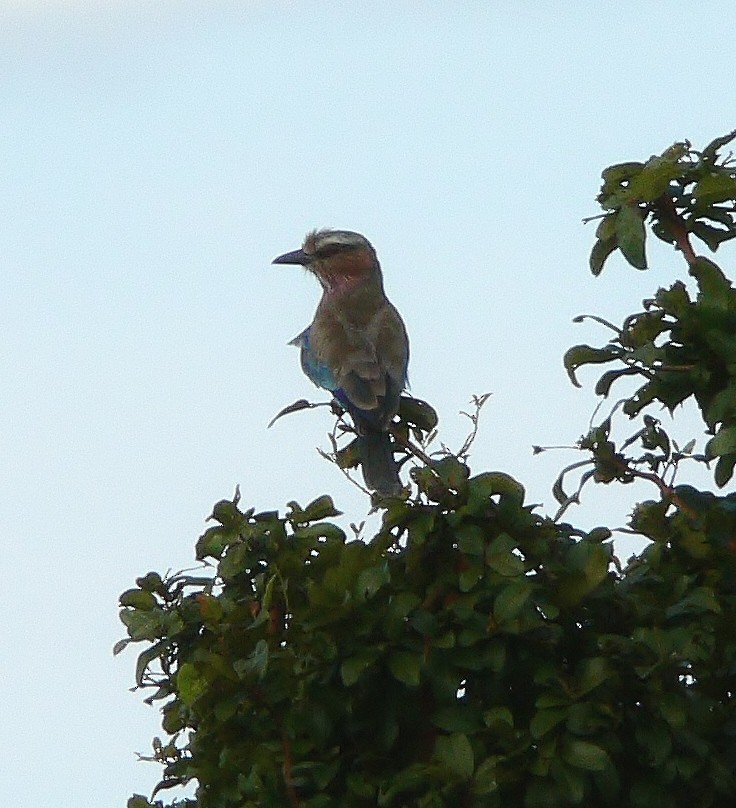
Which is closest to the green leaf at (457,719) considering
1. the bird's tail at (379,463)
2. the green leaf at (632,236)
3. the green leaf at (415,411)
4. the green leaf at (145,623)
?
the green leaf at (145,623)

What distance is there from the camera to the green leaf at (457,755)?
126 inches

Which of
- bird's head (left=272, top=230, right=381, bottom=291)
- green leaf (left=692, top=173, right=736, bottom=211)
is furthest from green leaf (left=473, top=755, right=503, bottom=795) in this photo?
bird's head (left=272, top=230, right=381, bottom=291)

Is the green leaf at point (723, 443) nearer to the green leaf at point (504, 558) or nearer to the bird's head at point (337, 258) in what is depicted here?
the green leaf at point (504, 558)

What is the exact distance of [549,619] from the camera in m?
3.42

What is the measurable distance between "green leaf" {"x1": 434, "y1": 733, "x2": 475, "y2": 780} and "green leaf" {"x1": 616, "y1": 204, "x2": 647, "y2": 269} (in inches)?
51.9

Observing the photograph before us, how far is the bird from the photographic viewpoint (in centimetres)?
629

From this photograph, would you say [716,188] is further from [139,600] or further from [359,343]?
[359,343]

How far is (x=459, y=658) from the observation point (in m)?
3.37

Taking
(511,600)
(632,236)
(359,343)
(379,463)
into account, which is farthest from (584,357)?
(359,343)

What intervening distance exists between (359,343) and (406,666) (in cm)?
417

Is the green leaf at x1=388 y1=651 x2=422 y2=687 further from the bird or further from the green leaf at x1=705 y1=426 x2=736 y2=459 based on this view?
the bird

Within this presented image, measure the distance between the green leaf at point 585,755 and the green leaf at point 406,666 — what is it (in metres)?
0.32

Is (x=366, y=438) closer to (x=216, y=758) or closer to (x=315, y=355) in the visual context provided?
(x=315, y=355)

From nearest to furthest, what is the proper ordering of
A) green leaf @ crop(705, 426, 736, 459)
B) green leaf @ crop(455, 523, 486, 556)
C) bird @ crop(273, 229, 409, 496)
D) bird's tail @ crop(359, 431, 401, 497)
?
green leaf @ crop(455, 523, 486, 556)
green leaf @ crop(705, 426, 736, 459)
bird's tail @ crop(359, 431, 401, 497)
bird @ crop(273, 229, 409, 496)
